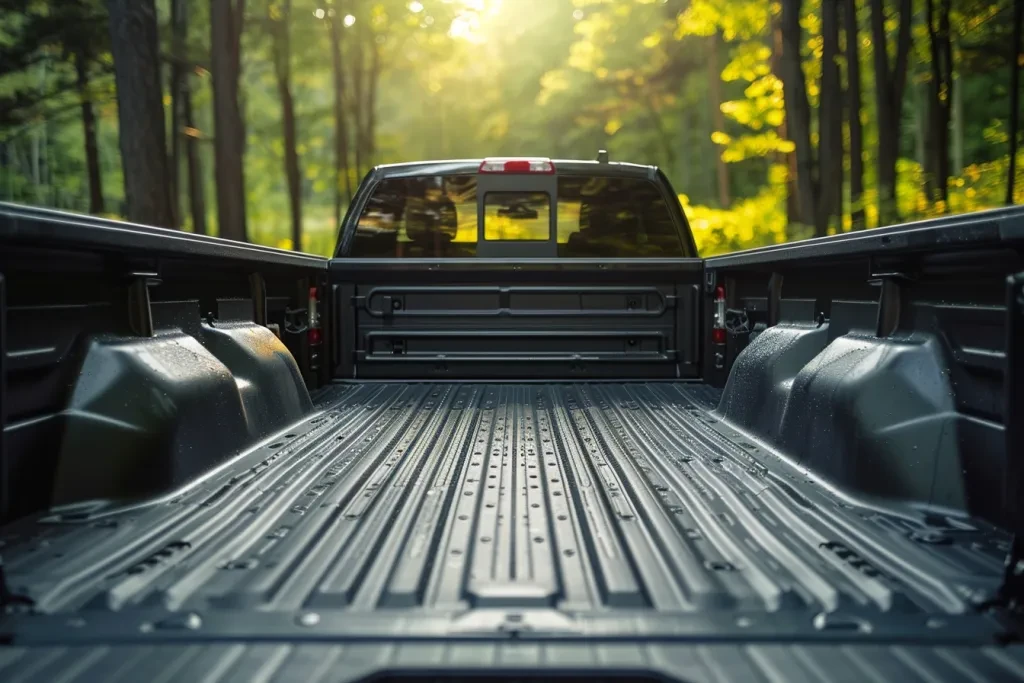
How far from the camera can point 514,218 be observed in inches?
266

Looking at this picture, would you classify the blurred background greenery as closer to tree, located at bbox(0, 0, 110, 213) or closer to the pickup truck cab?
tree, located at bbox(0, 0, 110, 213)

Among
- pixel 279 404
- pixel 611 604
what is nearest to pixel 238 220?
pixel 279 404

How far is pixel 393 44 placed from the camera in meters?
31.3

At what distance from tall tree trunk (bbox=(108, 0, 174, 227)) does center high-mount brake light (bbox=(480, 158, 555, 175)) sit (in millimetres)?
6893

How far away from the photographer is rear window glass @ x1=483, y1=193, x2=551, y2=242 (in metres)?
6.74

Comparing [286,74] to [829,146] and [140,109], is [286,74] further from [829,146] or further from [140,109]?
[829,146]

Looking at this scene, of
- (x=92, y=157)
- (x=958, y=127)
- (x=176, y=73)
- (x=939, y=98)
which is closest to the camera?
(x=939, y=98)

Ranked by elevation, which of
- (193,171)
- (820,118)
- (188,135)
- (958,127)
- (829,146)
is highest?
(958,127)

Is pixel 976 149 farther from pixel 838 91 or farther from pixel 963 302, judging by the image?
pixel 963 302

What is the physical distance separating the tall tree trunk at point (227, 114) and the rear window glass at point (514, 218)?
35.1ft

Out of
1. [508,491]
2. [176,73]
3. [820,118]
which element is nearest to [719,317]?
[508,491]

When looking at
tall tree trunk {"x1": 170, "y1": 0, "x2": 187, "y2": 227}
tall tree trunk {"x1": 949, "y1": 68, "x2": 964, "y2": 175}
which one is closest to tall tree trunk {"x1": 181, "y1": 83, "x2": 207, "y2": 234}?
tall tree trunk {"x1": 170, "y1": 0, "x2": 187, "y2": 227}

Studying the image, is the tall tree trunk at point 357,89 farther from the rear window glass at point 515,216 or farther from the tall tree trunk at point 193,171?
the rear window glass at point 515,216

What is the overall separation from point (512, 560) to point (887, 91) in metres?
15.6
